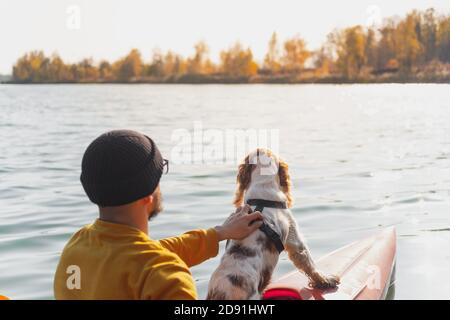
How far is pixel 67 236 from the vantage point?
829 centimetres

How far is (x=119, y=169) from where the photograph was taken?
2822 millimetres

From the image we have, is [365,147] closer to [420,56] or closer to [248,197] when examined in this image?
[248,197]

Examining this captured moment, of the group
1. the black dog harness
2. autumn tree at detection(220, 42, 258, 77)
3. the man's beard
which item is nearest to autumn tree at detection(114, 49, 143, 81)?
autumn tree at detection(220, 42, 258, 77)

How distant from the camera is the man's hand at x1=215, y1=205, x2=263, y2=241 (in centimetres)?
361

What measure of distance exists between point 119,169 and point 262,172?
2176 mm

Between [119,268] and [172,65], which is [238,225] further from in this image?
[172,65]

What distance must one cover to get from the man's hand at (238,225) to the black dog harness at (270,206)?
356 mm

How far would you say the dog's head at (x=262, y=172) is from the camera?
16.0ft

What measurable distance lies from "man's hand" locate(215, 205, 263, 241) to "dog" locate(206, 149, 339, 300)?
→ 7cm

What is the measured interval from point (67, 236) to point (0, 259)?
1.18 m

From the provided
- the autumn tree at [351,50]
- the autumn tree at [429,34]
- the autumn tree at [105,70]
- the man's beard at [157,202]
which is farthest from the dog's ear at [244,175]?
the autumn tree at [105,70]

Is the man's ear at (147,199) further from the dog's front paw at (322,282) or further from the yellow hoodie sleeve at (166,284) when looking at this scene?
the dog's front paw at (322,282)

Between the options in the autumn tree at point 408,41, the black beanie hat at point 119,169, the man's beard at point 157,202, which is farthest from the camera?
the autumn tree at point 408,41

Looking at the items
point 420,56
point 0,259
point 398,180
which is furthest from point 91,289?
point 420,56
